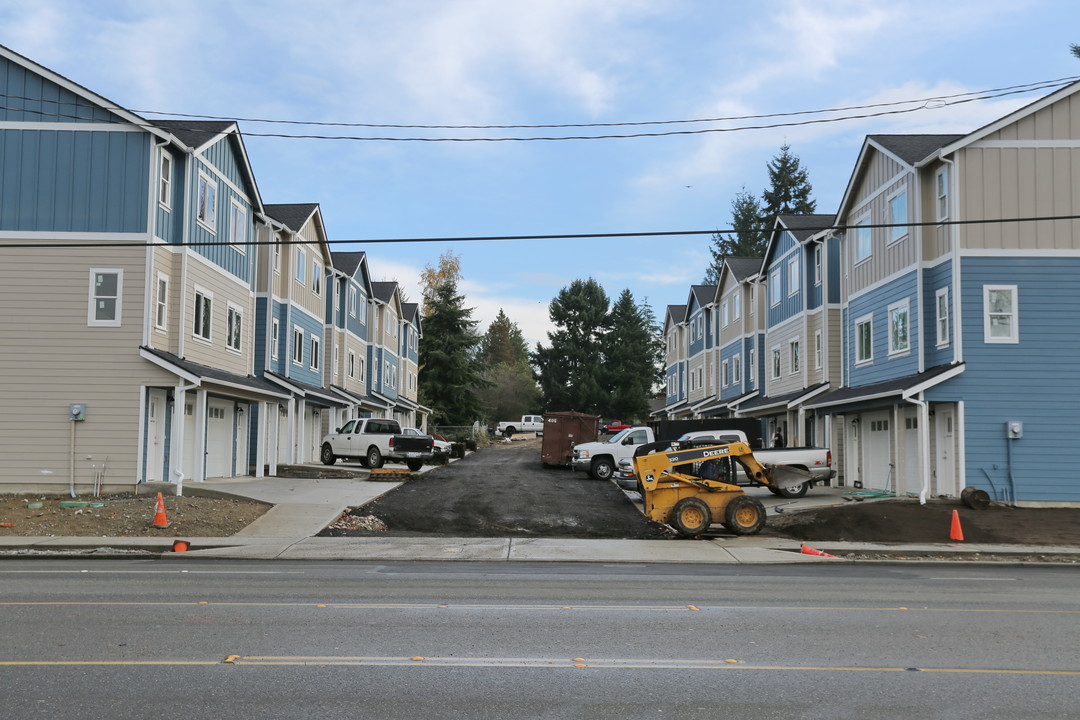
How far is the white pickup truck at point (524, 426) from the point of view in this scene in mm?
92125

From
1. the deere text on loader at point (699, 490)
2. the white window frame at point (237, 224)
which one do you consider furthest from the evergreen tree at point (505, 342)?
the deere text on loader at point (699, 490)

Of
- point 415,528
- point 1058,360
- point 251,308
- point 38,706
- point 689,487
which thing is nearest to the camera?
point 38,706

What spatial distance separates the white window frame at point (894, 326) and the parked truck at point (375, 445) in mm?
17622

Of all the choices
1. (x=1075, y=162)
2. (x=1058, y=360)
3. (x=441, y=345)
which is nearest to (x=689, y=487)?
(x=1058, y=360)

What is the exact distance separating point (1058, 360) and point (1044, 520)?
15.1ft

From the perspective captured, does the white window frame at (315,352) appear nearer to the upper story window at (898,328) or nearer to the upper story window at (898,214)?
the upper story window at (898,328)

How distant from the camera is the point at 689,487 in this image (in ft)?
68.9

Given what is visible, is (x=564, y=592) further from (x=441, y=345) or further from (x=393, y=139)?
(x=441, y=345)

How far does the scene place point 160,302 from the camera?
2544 centimetres

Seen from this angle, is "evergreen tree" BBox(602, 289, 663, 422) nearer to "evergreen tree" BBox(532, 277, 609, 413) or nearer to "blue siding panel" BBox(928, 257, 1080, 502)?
"evergreen tree" BBox(532, 277, 609, 413)

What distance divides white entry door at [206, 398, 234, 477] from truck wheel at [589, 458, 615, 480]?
44.8 ft

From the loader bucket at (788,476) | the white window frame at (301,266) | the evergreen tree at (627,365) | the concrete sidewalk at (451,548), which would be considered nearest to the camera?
the concrete sidewalk at (451,548)

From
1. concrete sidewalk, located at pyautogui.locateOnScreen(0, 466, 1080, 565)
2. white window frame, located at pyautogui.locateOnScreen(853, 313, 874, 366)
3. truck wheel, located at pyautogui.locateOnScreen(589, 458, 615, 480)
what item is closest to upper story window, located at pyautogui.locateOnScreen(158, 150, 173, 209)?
concrete sidewalk, located at pyautogui.locateOnScreen(0, 466, 1080, 565)

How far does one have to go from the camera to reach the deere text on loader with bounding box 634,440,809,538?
20.7m
